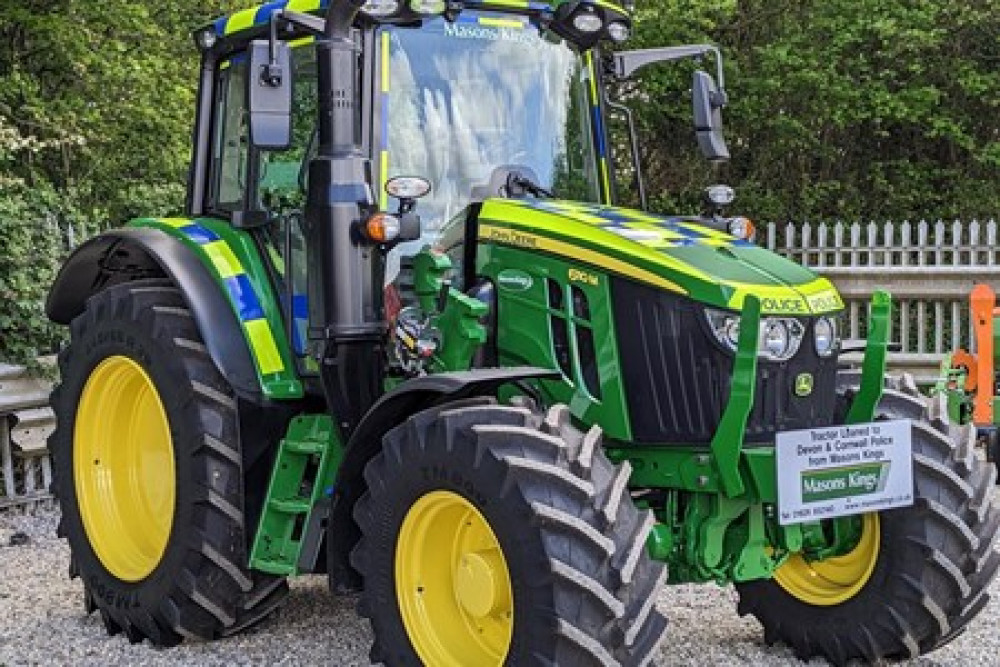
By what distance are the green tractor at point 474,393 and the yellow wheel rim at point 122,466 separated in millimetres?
15

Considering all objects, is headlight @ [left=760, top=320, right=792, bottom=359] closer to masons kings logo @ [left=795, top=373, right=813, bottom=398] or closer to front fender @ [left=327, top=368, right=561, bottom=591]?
masons kings logo @ [left=795, top=373, right=813, bottom=398]

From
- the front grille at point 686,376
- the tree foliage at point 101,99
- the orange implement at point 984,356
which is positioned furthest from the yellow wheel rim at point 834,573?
the tree foliage at point 101,99

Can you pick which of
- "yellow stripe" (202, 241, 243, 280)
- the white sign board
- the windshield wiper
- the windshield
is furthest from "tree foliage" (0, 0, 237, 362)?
the white sign board

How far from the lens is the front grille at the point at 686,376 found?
4.59 meters

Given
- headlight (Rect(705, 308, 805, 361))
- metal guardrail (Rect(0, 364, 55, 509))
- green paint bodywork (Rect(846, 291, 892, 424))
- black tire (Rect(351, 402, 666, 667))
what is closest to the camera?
black tire (Rect(351, 402, 666, 667))

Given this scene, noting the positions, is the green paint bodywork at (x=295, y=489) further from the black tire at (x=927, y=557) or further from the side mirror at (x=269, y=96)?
the black tire at (x=927, y=557)

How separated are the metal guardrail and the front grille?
537 cm

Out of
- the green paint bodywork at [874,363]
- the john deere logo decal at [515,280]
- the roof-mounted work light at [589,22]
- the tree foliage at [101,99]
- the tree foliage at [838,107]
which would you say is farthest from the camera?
the tree foliage at [838,107]

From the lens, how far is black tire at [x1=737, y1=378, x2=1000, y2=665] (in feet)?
16.0

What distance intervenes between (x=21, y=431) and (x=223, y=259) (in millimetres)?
3799

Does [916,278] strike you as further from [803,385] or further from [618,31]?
[803,385]

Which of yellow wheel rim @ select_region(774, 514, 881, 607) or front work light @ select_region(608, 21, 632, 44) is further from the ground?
front work light @ select_region(608, 21, 632, 44)

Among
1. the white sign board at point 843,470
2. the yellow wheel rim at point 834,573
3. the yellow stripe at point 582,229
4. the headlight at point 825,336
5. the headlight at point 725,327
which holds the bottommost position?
the yellow wheel rim at point 834,573

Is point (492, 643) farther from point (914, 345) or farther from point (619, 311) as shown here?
point (914, 345)
